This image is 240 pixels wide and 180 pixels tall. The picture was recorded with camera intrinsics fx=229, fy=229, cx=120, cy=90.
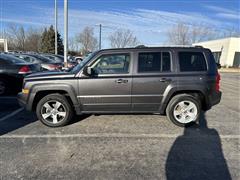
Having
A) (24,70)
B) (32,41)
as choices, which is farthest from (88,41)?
(24,70)

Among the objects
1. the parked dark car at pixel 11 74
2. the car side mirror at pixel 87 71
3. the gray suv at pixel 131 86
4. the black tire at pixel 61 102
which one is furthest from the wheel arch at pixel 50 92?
the parked dark car at pixel 11 74

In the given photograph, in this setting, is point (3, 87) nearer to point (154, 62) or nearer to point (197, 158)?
point (154, 62)

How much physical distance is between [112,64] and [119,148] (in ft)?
6.57

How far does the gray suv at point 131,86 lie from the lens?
17.2ft

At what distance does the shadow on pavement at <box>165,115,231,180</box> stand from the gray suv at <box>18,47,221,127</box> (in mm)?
696

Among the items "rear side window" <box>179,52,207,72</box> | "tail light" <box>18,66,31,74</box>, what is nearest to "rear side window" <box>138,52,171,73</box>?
"rear side window" <box>179,52,207,72</box>

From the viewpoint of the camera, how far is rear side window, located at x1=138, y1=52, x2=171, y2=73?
5.28 m

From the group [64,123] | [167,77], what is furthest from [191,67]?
[64,123]

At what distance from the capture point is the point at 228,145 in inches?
173

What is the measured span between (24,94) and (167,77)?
335 cm

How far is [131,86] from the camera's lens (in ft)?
17.2

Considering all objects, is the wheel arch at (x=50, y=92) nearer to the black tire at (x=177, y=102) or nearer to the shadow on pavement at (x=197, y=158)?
the black tire at (x=177, y=102)

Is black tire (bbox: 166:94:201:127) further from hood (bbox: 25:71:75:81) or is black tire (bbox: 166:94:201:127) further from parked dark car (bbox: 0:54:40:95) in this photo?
parked dark car (bbox: 0:54:40:95)

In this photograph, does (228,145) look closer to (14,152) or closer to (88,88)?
(88,88)
